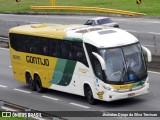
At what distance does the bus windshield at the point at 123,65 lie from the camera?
831 inches

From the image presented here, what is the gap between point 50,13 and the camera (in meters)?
61.4

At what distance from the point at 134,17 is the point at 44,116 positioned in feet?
119

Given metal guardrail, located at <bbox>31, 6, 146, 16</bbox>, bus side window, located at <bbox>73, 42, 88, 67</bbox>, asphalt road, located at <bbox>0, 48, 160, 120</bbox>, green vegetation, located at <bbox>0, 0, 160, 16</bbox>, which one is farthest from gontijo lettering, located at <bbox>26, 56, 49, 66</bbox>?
metal guardrail, located at <bbox>31, 6, 146, 16</bbox>

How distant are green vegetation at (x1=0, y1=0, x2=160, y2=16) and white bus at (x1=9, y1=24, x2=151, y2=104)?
92.6ft

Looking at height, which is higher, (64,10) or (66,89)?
(66,89)

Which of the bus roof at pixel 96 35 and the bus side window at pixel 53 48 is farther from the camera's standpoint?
the bus side window at pixel 53 48

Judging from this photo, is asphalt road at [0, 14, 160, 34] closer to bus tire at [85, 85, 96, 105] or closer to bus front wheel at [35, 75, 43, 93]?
bus front wheel at [35, 75, 43, 93]

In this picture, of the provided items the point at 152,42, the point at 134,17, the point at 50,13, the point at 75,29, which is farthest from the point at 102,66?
the point at 50,13

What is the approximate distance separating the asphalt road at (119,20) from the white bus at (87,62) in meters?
17.1

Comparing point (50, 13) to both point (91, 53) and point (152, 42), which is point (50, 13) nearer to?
point (152, 42)

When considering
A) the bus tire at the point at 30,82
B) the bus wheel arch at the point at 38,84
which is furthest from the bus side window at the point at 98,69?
the bus tire at the point at 30,82

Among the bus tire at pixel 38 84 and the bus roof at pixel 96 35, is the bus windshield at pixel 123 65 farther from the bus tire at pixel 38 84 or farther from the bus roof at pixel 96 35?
the bus tire at pixel 38 84

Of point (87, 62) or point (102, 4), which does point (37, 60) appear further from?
point (102, 4)

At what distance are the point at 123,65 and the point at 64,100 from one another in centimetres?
334
